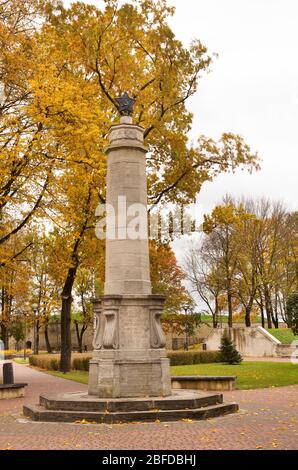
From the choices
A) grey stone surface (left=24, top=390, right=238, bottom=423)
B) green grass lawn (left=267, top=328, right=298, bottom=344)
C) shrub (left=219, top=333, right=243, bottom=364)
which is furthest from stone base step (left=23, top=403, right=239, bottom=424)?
green grass lawn (left=267, top=328, right=298, bottom=344)

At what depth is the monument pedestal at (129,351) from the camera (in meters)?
12.4

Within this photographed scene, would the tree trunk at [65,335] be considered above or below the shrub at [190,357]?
above

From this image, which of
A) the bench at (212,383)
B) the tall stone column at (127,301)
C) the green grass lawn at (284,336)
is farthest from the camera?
the green grass lawn at (284,336)

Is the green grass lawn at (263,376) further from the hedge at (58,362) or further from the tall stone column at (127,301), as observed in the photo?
the tall stone column at (127,301)

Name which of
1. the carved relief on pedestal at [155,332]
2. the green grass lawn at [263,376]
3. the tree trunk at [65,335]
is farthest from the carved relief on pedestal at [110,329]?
the tree trunk at [65,335]

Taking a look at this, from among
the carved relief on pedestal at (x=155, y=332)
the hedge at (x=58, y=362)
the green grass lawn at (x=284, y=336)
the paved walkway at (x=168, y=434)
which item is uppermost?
the carved relief on pedestal at (x=155, y=332)

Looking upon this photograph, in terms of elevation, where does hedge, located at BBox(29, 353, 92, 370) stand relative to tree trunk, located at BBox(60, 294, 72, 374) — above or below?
below

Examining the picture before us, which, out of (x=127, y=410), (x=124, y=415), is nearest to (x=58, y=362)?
(x=127, y=410)

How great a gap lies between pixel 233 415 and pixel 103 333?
3616 millimetres

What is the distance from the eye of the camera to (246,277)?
45.9 metres

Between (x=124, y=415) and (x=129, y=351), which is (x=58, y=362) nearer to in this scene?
(x=129, y=351)

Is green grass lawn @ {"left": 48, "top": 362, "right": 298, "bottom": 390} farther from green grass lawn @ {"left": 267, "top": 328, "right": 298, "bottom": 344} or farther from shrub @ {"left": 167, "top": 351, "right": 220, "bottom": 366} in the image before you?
green grass lawn @ {"left": 267, "top": 328, "right": 298, "bottom": 344}

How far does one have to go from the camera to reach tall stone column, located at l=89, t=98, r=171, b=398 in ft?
41.1

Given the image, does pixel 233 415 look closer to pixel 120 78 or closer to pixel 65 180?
pixel 65 180
